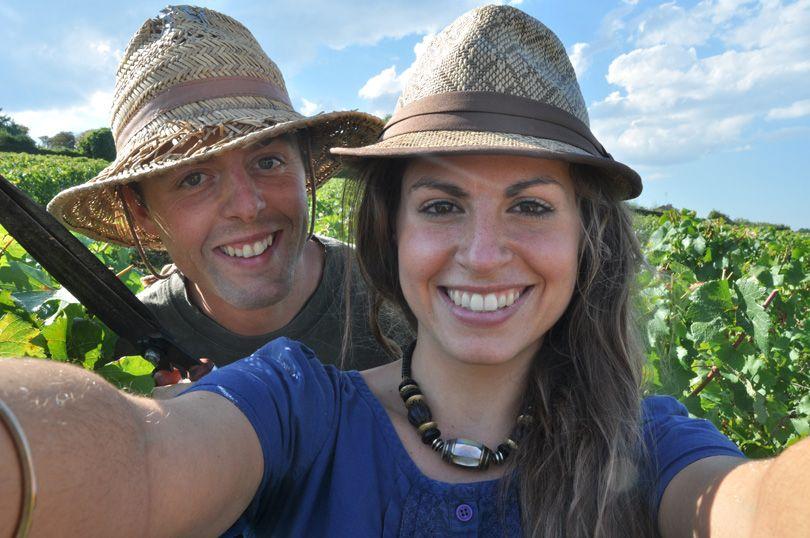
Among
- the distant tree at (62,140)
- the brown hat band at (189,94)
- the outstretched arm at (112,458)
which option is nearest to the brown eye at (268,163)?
the brown hat band at (189,94)

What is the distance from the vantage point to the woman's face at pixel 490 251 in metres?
1.57

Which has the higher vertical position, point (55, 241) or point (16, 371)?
point (55, 241)

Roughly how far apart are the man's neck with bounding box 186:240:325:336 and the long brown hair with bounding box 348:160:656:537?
710mm

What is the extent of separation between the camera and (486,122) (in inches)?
61.9

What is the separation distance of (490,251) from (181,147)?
4.22 ft

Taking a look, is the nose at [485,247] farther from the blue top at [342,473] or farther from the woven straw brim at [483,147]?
the blue top at [342,473]

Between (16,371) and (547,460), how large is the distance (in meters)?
1.15

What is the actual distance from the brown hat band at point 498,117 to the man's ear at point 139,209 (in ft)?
4.76

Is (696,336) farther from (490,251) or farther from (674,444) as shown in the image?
(490,251)

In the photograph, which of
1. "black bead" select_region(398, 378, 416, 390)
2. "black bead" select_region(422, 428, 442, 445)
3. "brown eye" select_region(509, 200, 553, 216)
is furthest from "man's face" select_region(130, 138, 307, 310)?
"brown eye" select_region(509, 200, 553, 216)

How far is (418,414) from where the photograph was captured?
168 centimetres

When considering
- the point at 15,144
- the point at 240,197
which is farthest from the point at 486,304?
the point at 15,144

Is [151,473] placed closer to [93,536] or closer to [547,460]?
[93,536]

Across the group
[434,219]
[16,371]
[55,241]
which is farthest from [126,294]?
[16,371]
